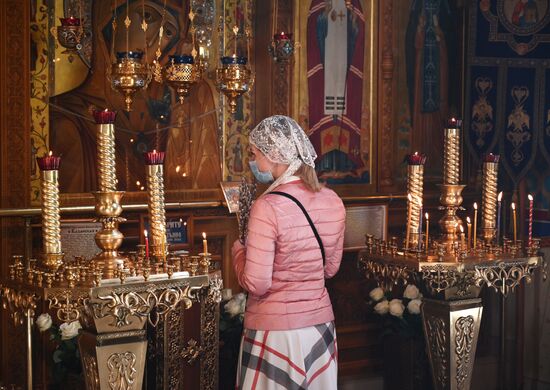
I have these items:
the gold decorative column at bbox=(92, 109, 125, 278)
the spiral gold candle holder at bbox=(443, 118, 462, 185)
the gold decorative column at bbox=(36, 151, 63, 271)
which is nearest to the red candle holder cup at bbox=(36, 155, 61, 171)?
the gold decorative column at bbox=(36, 151, 63, 271)

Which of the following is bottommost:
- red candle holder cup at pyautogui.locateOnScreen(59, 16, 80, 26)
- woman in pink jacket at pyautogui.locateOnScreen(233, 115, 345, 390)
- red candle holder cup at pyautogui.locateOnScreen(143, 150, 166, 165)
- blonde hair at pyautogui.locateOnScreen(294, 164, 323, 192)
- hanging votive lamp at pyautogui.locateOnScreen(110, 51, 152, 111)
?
woman in pink jacket at pyautogui.locateOnScreen(233, 115, 345, 390)

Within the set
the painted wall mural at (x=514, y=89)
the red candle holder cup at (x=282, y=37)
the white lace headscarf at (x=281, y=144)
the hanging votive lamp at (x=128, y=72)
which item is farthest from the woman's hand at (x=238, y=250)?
the painted wall mural at (x=514, y=89)

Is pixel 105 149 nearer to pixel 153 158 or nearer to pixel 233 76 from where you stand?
pixel 153 158

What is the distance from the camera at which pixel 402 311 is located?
17.8 ft

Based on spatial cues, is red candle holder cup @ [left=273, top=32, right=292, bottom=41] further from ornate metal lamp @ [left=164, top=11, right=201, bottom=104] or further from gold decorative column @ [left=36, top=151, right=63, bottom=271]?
gold decorative column @ [left=36, top=151, right=63, bottom=271]

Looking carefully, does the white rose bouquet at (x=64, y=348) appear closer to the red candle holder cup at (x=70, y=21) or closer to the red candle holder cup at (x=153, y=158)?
the red candle holder cup at (x=153, y=158)

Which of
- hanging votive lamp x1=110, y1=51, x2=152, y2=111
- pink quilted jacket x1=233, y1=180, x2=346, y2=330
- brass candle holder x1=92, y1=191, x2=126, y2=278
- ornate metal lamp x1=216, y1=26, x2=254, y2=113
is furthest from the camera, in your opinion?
ornate metal lamp x1=216, y1=26, x2=254, y2=113

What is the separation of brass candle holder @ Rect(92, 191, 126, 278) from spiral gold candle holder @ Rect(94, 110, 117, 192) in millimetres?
36

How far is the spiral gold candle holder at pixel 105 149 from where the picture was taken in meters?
3.70

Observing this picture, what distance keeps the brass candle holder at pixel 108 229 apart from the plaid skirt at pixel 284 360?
569 millimetres

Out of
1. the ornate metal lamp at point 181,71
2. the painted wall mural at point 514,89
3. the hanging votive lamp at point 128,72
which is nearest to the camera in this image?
the hanging votive lamp at point 128,72

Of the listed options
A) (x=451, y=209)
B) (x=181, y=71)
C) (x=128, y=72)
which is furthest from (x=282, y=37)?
(x=451, y=209)

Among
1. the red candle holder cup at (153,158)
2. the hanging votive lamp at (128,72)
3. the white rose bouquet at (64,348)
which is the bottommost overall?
the white rose bouquet at (64,348)

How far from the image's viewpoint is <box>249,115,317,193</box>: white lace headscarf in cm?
374
